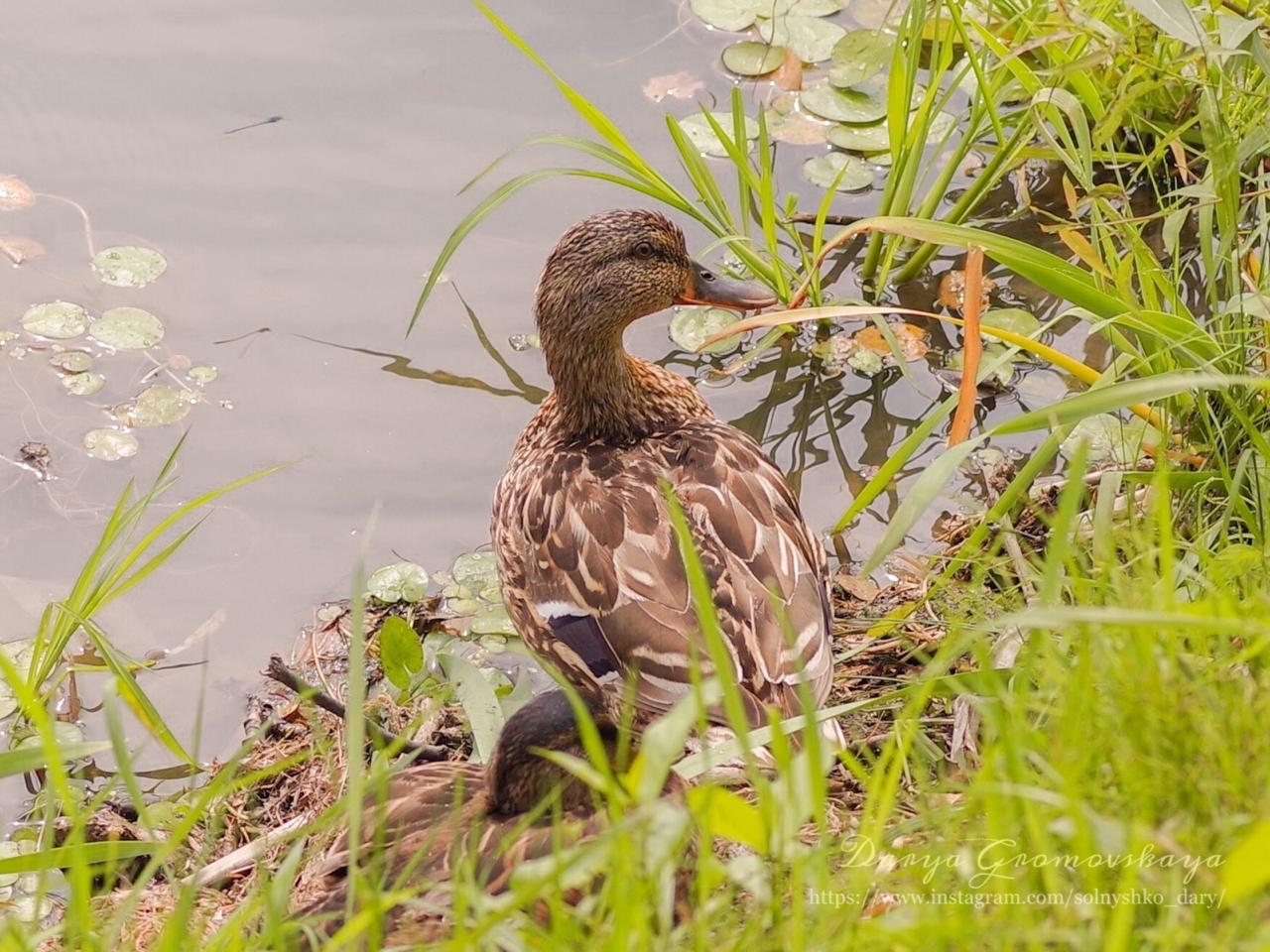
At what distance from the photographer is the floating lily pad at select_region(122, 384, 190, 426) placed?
454 centimetres

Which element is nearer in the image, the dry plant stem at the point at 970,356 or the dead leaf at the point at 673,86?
the dry plant stem at the point at 970,356

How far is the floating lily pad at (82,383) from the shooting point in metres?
4.60

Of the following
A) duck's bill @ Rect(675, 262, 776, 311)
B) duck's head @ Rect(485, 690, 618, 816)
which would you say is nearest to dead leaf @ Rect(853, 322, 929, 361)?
duck's bill @ Rect(675, 262, 776, 311)

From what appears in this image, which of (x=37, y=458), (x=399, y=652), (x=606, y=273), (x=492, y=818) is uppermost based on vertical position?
(x=606, y=273)

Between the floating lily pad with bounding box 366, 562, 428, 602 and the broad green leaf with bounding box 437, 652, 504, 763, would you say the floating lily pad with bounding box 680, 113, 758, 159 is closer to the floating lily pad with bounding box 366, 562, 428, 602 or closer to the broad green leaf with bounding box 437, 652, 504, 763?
the floating lily pad with bounding box 366, 562, 428, 602

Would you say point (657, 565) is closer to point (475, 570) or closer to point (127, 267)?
point (475, 570)

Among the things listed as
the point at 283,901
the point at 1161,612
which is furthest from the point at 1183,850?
the point at 283,901

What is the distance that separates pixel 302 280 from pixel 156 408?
2.18 ft

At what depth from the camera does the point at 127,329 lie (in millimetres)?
4711

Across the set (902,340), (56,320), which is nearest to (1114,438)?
(902,340)

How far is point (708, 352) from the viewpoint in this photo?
4754 millimetres

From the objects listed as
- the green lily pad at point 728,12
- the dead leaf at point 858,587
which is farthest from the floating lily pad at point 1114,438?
the green lily pad at point 728,12

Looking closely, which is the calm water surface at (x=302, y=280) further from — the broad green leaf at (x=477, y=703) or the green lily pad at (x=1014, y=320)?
the broad green leaf at (x=477, y=703)

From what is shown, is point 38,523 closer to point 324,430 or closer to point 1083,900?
point 324,430
